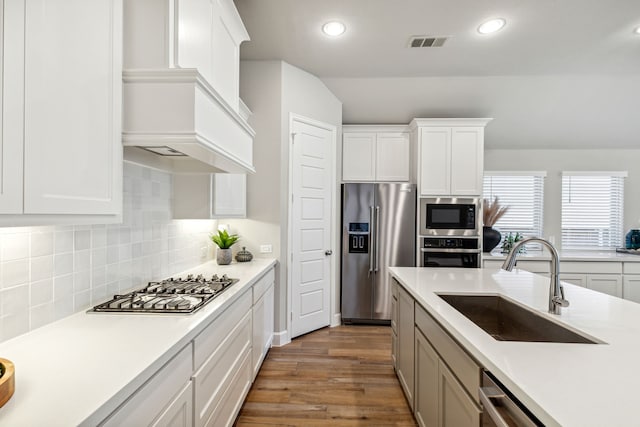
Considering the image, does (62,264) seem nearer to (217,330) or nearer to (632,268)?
(217,330)

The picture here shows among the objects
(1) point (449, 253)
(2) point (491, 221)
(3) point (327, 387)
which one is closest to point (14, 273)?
(3) point (327, 387)

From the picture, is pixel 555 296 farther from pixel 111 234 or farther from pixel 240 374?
pixel 111 234

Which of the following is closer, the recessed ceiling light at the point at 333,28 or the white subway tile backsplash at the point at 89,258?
the white subway tile backsplash at the point at 89,258

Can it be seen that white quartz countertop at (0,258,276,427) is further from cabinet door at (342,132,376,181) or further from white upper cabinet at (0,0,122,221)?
cabinet door at (342,132,376,181)

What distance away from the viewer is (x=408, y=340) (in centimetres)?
217

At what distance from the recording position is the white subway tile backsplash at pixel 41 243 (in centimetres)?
121

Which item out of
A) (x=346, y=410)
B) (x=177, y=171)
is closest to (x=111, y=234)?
(x=177, y=171)

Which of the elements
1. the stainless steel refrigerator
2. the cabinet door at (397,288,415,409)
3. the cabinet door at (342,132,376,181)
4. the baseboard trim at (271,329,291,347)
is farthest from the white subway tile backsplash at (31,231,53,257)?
the cabinet door at (342,132,376,181)

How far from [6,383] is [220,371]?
994 mm

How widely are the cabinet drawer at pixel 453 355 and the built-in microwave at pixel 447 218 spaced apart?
2113mm

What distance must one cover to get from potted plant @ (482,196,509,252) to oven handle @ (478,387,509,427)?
340 cm

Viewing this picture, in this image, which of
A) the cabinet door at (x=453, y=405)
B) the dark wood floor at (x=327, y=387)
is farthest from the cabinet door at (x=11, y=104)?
the dark wood floor at (x=327, y=387)

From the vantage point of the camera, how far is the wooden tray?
0.74 metres

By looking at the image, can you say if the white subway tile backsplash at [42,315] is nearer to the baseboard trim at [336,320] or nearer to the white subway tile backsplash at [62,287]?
the white subway tile backsplash at [62,287]
